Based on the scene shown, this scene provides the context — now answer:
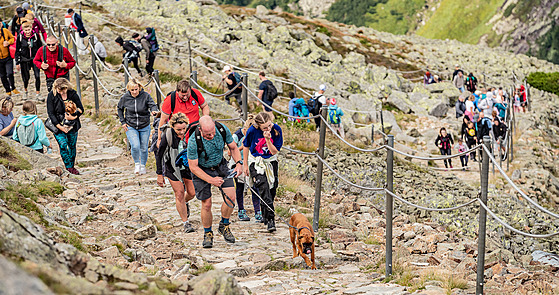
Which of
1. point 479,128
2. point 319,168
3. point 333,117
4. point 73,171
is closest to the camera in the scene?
point 319,168

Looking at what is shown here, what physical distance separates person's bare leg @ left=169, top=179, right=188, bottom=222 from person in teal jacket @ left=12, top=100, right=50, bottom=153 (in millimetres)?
3154

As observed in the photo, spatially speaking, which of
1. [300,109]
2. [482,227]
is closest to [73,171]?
[482,227]

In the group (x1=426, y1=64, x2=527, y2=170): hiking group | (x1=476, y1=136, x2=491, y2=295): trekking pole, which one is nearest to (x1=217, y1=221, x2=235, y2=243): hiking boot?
(x1=476, y1=136, x2=491, y2=295): trekking pole

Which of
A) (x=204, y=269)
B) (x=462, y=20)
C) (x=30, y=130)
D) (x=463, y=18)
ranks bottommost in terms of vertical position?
(x=204, y=269)

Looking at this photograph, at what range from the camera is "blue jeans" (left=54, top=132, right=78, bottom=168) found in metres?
9.15

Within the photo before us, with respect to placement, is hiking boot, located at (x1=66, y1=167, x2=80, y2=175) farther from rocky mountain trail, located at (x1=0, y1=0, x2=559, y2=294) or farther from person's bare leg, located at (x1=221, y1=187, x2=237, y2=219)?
person's bare leg, located at (x1=221, y1=187, x2=237, y2=219)

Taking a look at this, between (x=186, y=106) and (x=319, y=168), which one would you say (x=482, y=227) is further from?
(x=186, y=106)

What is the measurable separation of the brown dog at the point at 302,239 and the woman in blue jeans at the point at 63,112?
4.56 m

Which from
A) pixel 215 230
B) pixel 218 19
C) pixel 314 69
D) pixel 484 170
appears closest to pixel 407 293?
pixel 484 170

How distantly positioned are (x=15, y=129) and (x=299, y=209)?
16.8 feet

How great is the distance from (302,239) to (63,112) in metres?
5.04

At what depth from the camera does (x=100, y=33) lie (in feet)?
68.1

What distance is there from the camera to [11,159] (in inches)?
328

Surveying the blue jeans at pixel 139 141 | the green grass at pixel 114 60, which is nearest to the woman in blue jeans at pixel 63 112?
the blue jeans at pixel 139 141
